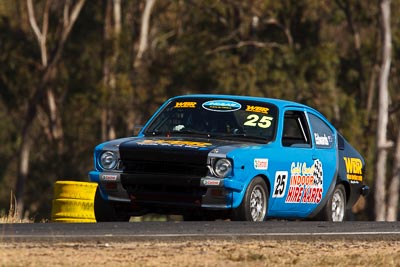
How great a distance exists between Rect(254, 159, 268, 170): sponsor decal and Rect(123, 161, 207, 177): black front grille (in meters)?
0.59

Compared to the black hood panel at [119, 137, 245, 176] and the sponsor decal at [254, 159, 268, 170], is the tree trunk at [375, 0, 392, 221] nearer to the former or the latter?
the sponsor decal at [254, 159, 268, 170]

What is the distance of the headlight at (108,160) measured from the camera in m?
11.3

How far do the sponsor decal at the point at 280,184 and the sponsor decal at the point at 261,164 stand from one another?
0.95ft

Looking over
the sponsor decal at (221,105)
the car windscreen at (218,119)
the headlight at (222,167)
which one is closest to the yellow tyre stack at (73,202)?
the car windscreen at (218,119)

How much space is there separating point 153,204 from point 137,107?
27.6 metres

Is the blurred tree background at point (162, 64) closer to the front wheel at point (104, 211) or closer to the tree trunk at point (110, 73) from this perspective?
the tree trunk at point (110, 73)

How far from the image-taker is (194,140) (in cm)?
1155

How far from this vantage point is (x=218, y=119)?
1212 centimetres

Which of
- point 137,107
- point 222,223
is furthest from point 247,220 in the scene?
point 137,107

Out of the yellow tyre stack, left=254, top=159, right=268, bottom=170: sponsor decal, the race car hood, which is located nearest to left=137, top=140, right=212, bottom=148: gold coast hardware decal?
the race car hood

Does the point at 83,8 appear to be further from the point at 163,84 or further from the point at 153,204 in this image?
the point at 153,204

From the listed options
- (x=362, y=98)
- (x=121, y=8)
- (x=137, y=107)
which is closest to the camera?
(x=137, y=107)

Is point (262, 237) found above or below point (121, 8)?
below

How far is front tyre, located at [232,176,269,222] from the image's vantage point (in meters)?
11.1
